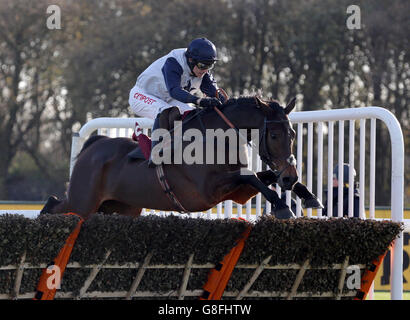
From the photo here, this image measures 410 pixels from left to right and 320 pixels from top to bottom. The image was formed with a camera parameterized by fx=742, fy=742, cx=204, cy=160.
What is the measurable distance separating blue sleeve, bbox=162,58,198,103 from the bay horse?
205mm

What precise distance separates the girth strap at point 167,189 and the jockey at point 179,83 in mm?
121

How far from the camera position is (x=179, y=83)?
584 centimetres

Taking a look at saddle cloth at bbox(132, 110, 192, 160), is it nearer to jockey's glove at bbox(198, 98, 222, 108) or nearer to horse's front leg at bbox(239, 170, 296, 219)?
jockey's glove at bbox(198, 98, 222, 108)

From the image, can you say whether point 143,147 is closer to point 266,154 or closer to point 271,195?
point 266,154

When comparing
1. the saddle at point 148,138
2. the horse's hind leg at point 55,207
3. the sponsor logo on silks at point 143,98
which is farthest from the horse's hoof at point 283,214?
the horse's hind leg at point 55,207

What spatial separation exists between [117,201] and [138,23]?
53.8 ft

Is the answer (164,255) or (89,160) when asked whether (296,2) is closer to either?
(89,160)

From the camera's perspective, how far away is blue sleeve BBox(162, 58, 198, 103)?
18.6 feet

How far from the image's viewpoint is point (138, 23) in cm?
2248

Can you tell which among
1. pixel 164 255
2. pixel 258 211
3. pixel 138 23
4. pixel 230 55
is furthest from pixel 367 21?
pixel 164 255

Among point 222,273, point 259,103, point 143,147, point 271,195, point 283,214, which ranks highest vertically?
point 259,103

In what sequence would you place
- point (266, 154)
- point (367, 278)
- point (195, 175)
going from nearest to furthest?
point (367, 278)
point (266, 154)
point (195, 175)

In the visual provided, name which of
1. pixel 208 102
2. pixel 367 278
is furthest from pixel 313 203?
pixel 208 102

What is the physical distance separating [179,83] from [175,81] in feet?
0.12
